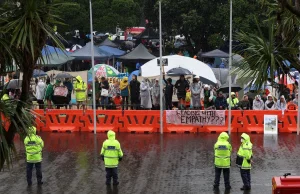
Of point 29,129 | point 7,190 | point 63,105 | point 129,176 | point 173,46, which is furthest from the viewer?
point 173,46

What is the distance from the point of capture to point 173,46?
43.3 metres

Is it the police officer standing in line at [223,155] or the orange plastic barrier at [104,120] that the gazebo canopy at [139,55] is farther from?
the police officer standing in line at [223,155]

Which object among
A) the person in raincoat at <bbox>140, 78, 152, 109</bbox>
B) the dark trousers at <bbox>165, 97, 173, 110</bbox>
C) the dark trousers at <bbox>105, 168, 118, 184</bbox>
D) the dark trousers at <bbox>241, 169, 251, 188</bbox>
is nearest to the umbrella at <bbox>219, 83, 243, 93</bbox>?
the dark trousers at <bbox>165, 97, 173, 110</bbox>

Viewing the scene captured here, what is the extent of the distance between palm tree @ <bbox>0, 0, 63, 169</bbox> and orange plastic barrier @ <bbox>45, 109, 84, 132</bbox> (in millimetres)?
15869

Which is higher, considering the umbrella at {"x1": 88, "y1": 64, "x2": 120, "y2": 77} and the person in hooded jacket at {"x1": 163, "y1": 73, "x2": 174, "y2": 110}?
the umbrella at {"x1": 88, "y1": 64, "x2": 120, "y2": 77}

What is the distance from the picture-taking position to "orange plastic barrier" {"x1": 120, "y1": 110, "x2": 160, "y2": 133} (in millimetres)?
24406

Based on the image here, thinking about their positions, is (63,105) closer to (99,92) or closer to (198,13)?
(99,92)

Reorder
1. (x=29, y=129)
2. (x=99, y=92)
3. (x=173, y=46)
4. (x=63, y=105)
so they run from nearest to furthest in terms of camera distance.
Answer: (x=29, y=129), (x=63, y=105), (x=99, y=92), (x=173, y=46)

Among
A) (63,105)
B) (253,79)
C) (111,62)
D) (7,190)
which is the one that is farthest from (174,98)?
(253,79)

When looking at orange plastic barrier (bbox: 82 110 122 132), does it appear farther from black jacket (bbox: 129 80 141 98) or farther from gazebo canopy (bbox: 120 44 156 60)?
gazebo canopy (bbox: 120 44 156 60)

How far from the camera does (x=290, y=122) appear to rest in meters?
23.9

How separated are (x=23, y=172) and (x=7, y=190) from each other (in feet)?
6.35

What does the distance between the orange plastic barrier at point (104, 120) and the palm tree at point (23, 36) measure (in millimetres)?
15645

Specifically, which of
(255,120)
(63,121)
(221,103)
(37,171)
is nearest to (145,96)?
(221,103)
